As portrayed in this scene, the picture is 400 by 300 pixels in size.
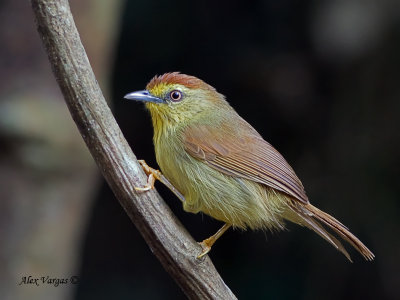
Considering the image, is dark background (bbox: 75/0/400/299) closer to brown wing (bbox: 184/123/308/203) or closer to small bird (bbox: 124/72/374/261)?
small bird (bbox: 124/72/374/261)

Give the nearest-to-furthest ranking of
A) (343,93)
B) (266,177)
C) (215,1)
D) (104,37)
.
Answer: (266,177) < (104,37) < (343,93) < (215,1)

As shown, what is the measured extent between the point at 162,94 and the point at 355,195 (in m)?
3.04

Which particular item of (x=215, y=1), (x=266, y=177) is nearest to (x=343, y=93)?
(x=215, y=1)

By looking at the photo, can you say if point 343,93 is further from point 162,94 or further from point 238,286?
point 162,94

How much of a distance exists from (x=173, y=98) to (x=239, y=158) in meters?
0.58

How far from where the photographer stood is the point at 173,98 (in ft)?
13.9

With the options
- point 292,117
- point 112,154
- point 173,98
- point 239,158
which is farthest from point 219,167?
point 292,117

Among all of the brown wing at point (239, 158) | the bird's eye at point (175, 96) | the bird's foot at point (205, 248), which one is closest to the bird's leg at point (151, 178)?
the brown wing at point (239, 158)

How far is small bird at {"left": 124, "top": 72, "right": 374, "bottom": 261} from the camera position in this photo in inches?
155

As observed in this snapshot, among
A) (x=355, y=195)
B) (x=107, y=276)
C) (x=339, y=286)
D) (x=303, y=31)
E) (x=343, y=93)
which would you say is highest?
(x=303, y=31)

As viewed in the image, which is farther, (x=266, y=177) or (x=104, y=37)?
(x=104, y=37)

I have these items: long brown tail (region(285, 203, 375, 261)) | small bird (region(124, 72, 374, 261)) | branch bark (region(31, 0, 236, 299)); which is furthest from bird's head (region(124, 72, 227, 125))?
branch bark (region(31, 0, 236, 299))

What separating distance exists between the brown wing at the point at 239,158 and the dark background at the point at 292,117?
2.66m

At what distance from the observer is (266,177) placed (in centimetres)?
402
